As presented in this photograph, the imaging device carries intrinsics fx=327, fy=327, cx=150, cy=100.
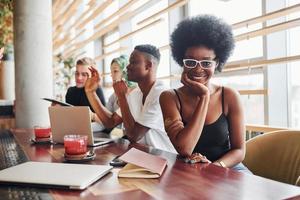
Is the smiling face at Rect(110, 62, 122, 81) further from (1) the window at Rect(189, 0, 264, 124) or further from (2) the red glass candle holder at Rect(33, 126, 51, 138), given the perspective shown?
(2) the red glass candle holder at Rect(33, 126, 51, 138)

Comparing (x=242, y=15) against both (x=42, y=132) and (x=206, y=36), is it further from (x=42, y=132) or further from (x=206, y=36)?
(x=42, y=132)

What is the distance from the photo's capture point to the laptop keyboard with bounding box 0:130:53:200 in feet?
2.81

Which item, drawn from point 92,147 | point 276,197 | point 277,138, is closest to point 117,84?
point 92,147

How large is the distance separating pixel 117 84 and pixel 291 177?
1050mm

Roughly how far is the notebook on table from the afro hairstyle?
727mm

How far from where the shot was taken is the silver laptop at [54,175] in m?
0.92

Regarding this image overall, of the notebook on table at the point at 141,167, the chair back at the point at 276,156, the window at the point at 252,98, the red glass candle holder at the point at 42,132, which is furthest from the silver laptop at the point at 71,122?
the window at the point at 252,98

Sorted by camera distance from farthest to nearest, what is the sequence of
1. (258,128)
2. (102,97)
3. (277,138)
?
(102,97) < (258,128) < (277,138)

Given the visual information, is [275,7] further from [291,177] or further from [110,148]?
[110,148]

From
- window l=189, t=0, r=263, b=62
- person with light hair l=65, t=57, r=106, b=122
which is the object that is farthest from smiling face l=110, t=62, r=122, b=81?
window l=189, t=0, r=263, b=62

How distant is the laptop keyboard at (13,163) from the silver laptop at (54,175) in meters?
0.03

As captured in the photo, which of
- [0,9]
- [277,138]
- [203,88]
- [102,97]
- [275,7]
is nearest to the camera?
[203,88]

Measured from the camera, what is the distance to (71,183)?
91 centimetres

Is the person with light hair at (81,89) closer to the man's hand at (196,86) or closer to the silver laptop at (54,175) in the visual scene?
the man's hand at (196,86)
